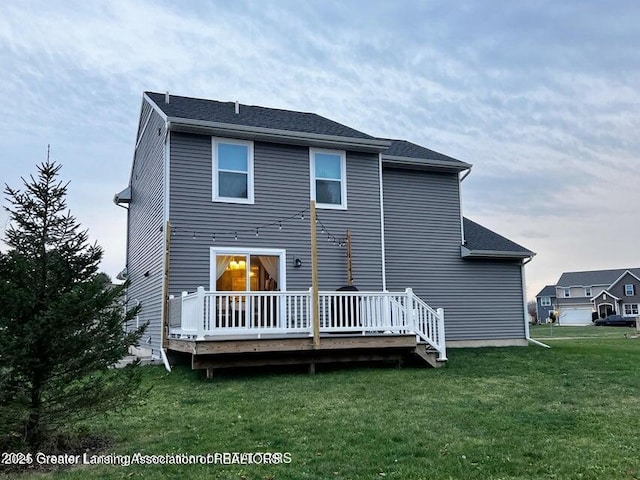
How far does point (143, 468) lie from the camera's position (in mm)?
4305

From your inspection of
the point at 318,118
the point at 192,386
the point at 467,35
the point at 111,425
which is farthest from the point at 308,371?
the point at 467,35

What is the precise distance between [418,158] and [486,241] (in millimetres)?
3274

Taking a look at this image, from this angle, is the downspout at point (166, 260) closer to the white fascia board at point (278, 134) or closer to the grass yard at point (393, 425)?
the white fascia board at point (278, 134)

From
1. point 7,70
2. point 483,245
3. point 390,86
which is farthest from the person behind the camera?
point 390,86

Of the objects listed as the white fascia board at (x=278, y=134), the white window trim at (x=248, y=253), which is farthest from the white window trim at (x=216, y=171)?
the white window trim at (x=248, y=253)

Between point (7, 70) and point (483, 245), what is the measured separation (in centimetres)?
1353

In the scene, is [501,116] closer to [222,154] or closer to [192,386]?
[222,154]

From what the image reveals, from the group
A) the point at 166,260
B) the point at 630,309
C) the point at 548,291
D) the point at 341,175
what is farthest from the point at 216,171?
the point at 548,291

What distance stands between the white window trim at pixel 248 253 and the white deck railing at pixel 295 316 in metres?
1.01

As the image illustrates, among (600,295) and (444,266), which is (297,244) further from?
(600,295)

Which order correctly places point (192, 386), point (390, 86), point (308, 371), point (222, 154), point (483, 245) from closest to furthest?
point (192, 386), point (308, 371), point (222, 154), point (483, 245), point (390, 86)

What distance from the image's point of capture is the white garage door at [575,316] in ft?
183

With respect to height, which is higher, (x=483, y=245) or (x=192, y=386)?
(x=483, y=245)

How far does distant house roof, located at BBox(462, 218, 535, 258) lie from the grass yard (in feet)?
16.9
